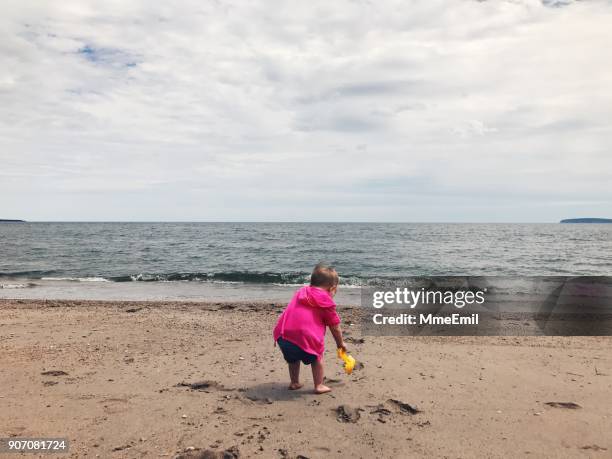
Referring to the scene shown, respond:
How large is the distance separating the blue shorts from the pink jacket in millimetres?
36

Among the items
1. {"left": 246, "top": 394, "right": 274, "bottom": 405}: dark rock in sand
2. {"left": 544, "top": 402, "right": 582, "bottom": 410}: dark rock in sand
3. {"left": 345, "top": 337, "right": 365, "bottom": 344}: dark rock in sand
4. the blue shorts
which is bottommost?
{"left": 345, "top": 337, "right": 365, "bottom": 344}: dark rock in sand

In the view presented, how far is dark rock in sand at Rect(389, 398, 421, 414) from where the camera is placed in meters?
4.15

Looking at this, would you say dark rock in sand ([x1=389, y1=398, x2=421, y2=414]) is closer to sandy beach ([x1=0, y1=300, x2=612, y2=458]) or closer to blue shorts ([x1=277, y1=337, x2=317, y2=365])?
sandy beach ([x1=0, y1=300, x2=612, y2=458])

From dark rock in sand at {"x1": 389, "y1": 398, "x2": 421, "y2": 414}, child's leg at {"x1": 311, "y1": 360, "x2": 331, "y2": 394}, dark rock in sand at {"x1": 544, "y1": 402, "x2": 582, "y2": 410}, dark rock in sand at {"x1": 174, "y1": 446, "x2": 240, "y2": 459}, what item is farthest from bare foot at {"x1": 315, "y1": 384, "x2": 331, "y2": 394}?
dark rock in sand at {"x1": 544, "y1": 402, "x2": 582, "y2": 410}

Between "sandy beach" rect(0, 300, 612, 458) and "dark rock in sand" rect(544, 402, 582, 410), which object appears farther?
"dark rock in sand" rect(544, 402, 582, 410)

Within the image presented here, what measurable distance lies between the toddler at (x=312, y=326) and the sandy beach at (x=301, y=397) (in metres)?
0.33

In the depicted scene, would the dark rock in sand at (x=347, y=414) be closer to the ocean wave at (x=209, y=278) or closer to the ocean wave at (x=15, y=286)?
the ocean wave at (x=209, y=278)

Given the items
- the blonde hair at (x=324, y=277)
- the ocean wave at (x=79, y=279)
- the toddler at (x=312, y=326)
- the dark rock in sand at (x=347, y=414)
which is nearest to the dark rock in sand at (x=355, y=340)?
the toddler at (x=312, y=326)

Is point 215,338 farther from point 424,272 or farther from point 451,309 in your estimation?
point 424,272

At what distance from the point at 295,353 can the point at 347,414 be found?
2.75 ft

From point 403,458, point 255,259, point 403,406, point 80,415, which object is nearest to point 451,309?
point 403,406

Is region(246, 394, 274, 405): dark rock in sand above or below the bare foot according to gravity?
below

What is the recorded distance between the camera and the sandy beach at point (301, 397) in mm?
3531

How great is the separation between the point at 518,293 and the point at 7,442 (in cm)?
1461
